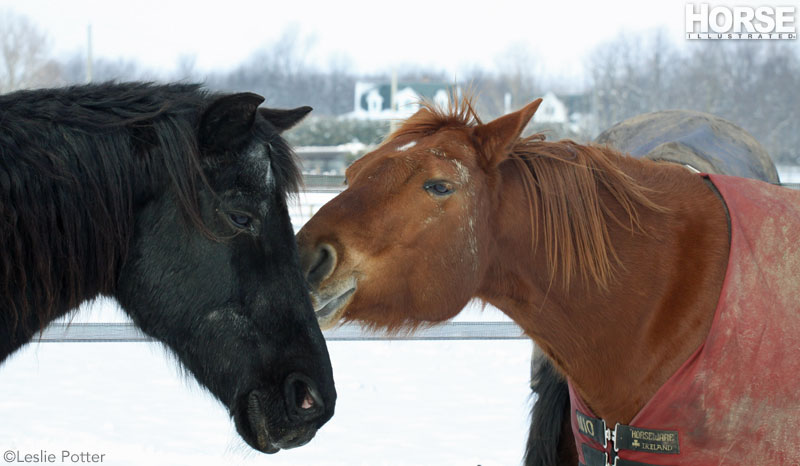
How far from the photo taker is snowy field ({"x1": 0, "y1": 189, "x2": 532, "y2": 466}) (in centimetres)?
456

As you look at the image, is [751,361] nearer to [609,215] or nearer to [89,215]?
[609,215]

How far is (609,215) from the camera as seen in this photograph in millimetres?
2494

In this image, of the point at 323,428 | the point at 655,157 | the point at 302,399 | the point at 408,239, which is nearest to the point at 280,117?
the point at 408,239

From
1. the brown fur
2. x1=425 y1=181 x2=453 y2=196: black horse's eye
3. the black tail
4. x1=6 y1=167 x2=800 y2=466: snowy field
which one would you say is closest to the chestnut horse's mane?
the brown fur

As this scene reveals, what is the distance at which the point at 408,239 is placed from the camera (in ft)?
7.84

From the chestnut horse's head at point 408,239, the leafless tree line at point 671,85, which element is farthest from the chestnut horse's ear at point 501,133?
the leafless tree line at point 671,85

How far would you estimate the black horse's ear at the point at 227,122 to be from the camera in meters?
2.04

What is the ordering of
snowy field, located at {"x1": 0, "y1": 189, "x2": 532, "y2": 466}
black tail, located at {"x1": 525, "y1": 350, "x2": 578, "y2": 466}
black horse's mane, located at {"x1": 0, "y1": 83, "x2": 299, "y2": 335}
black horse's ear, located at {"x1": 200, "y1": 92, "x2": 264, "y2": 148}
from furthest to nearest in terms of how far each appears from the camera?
snowy field, located at {"x1": 0, "y1": 189, "x2": 532, "y2": 466}, black tail, located at {"x1": 525, "y1": 350, "x2": 578, "y2": 466}, black horse's ear, located at {"x1": 200, "y1": 92, "x2": 264, "y2": 148}, black horse's mane, located at {"x1": 0, "y1": 83, "x2": 299, "y2": 335}

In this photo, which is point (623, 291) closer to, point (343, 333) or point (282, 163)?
point (282, 163)

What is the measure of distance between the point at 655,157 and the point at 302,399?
2434 millimetres

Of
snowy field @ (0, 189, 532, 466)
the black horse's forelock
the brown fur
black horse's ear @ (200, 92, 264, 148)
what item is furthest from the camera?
snowy field @ (0, 189, 532, 466)

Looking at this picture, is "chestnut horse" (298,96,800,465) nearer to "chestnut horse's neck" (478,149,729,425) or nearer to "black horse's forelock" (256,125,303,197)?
"chestnut horse's neck" (478,149,729,425)

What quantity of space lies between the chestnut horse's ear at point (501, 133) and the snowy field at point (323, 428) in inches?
73.6

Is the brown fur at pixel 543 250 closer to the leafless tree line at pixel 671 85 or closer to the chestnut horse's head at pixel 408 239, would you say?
the chestnut horse's head at pixel 408 239
